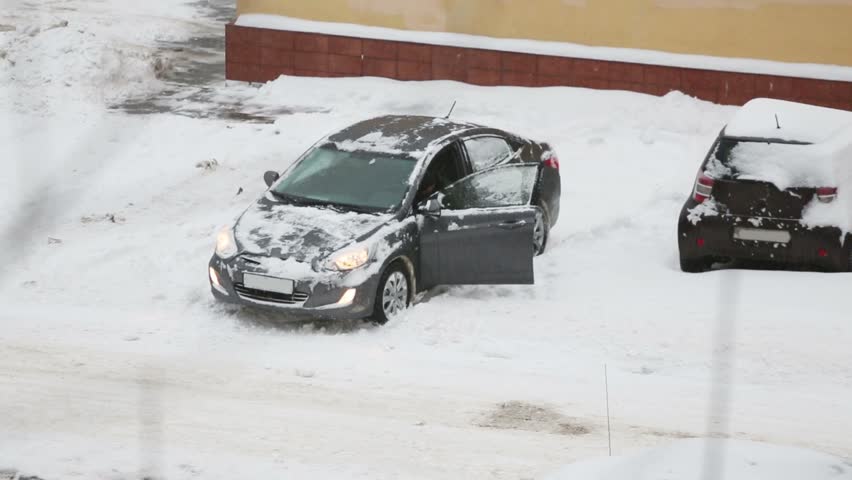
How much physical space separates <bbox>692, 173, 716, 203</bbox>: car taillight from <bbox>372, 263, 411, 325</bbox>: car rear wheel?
2.64 meters

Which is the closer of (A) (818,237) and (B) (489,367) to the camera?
(B) (489,367)

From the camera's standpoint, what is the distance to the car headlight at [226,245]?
10211 mm

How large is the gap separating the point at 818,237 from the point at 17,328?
21.3 ft

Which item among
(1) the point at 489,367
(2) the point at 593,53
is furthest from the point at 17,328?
(2) the point at 593,53

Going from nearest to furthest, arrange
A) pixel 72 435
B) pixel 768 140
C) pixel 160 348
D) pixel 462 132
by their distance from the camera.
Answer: pixel 72 435 → pixel 160 348 → pixel 768 140 → pixel 462 132

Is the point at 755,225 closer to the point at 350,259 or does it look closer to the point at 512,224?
the point at 512,224

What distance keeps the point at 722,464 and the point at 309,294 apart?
173 inches

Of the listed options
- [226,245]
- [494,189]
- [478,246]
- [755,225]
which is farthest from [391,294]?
[755,225]

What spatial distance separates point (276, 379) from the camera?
352 inches

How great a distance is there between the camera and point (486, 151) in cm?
1202

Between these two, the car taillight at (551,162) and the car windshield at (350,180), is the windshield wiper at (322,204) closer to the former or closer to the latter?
the car windshield at (350,180)

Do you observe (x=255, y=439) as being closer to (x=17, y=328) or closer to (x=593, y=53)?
(x=17, y=328)

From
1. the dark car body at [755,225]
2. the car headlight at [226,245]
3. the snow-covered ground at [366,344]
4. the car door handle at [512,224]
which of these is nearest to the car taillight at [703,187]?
the dark car body at [755,225]

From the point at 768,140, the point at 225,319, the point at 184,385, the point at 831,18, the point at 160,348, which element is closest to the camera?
the point at 184,385
